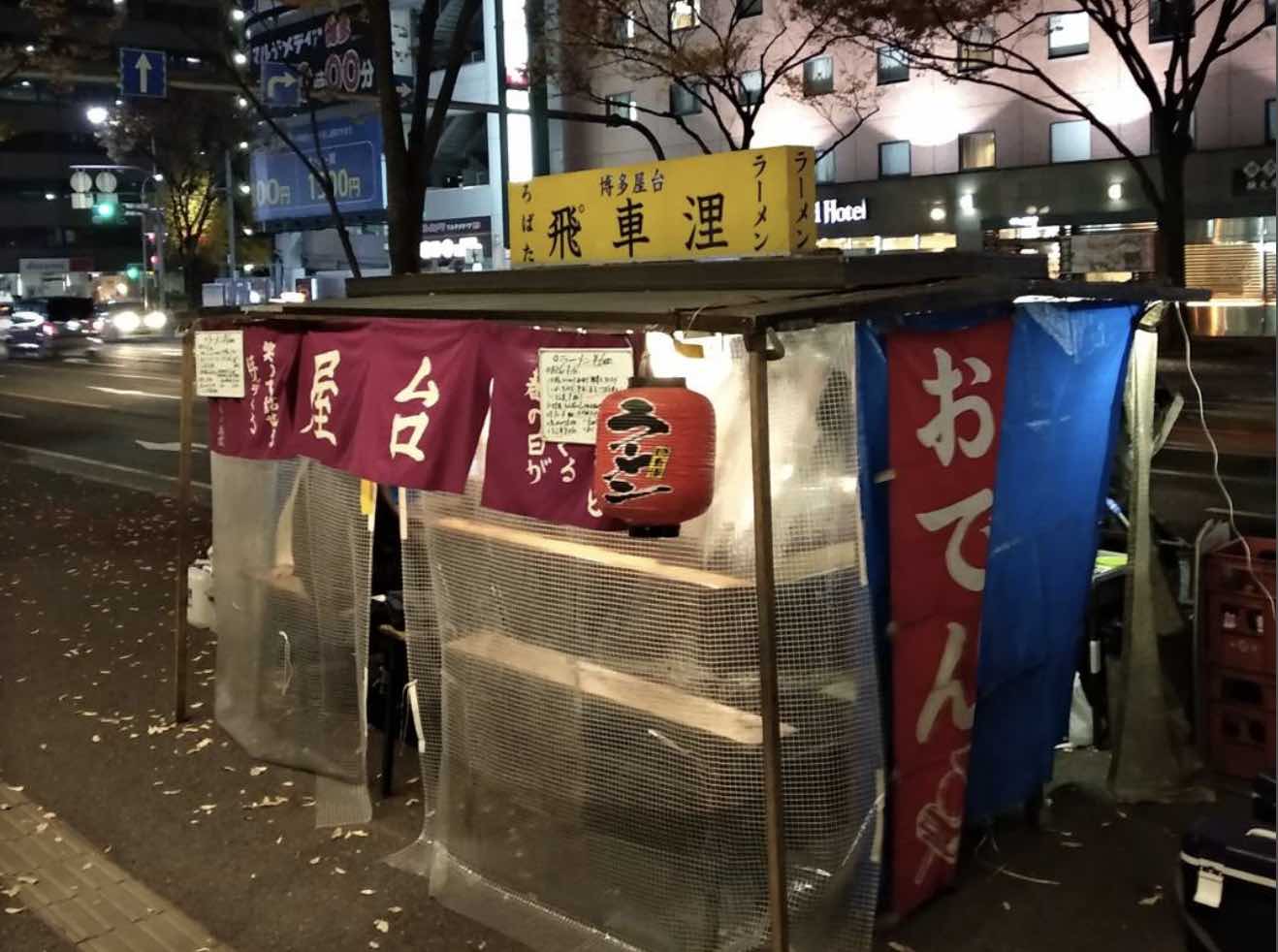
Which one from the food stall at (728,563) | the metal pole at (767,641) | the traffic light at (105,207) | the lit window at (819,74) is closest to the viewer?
the metal pole at (767,641)

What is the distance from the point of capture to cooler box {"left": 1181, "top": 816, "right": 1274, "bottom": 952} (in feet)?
13.5

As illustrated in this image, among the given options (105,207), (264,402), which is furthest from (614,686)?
(105,207)

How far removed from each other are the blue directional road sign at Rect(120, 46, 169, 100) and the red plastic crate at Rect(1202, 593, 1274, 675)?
13996 mm

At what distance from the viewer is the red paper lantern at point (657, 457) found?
399 cm

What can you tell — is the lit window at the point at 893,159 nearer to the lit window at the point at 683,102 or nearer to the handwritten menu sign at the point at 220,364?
the lit window at the point at 683,102

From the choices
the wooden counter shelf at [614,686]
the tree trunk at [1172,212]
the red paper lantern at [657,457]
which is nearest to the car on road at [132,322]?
the tree trunk at [1172,212]

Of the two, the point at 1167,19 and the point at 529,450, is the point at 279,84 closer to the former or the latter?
the point at 529,450

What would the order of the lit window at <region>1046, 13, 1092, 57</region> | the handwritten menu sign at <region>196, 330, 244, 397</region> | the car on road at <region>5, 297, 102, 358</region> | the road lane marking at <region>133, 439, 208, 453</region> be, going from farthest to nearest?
the car on road at <region>5, 297, 102, 358</region>
the lit window at <region>1046, 13, 1092, 57</region>
the road lane marking at <region>133, 439, 208, 453</region>
the handwritten menu sign at <region>196, 330, 244, 397</region>

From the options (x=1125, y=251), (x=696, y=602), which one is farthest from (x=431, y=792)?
(x=1125, y=251)

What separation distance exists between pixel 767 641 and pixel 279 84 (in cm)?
1629

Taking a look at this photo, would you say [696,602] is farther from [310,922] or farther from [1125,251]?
[1125,251]

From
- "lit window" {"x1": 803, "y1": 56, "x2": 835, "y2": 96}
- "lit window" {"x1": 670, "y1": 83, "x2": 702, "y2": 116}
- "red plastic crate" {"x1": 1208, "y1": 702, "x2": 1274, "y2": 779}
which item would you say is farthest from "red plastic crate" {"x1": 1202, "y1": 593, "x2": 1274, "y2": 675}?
"lit window" {"x1": 670, "y1": 83, "x2": 702, "y2": 116}

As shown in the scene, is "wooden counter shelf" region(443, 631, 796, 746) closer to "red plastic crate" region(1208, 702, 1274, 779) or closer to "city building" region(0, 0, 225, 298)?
"red plastic crate" region(1208, 702, 1274, 779)

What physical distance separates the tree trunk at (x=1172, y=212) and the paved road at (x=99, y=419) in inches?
791
